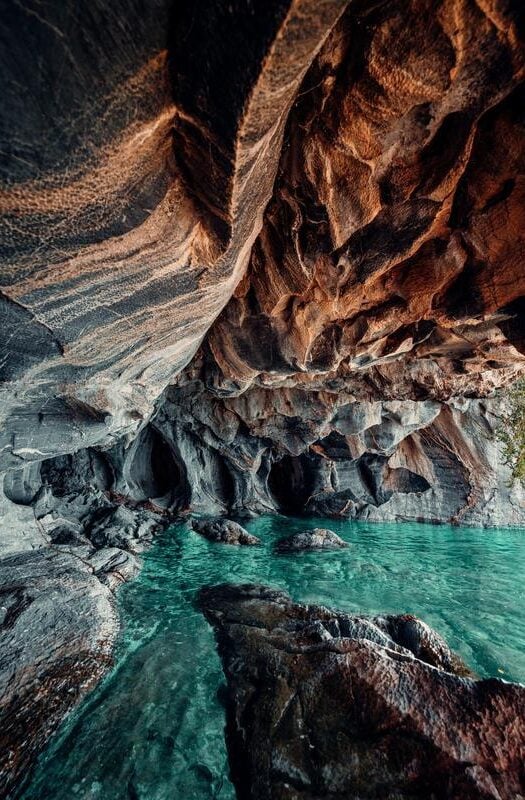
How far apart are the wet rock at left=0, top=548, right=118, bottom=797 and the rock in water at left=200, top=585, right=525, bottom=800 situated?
2.17 meters

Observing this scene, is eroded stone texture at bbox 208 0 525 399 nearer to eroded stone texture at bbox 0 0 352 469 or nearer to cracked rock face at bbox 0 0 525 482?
cracked rock face at bbox 0 0 525 482

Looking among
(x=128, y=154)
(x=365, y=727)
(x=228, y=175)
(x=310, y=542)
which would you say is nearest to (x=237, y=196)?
(x=228, y=175)

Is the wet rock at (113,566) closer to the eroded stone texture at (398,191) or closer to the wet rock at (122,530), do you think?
the wet rock at (122,530)

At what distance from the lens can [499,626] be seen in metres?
7.27

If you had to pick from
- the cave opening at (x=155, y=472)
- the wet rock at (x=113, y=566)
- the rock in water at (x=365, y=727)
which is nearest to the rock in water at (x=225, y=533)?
the cave opening at (x=155, y=472)

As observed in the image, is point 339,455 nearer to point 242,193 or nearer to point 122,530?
point 122,530

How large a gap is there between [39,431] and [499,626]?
11035 millimetres

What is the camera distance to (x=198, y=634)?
18.6 ft

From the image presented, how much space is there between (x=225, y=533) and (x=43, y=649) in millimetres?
8398

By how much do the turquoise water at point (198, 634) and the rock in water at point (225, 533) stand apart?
547 millimetres

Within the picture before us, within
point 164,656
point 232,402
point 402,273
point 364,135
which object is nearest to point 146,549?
point 164,656

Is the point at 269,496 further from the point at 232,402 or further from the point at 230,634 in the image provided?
the point at 230,634

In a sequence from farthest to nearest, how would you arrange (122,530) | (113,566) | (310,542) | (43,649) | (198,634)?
(310,542), (122,530), (113,566), (198,634), (43,649)

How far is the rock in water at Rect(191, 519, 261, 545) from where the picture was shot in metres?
12.4
